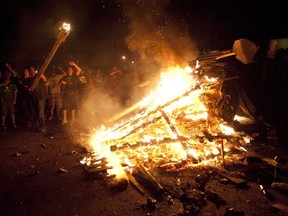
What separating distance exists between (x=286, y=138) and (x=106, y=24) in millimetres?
18058

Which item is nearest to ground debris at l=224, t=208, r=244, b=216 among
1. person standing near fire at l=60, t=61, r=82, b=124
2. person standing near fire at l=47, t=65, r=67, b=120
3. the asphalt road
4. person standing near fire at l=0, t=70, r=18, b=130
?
the asphalt road

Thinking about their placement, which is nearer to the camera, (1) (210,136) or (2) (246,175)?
A: (2) (246,175)

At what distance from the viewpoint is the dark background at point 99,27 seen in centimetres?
1695

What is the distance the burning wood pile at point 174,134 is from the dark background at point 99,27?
7.51 m

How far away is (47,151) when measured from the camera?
24.0 ft

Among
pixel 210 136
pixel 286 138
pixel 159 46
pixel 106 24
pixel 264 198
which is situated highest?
pixel 106 24

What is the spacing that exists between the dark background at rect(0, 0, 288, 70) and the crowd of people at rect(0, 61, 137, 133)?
5.61m

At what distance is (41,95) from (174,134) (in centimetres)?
593

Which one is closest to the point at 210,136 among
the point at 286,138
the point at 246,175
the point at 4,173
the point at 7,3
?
the point at 246,175

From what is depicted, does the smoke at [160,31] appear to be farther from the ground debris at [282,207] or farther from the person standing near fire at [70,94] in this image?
the ground debris at [282,207]

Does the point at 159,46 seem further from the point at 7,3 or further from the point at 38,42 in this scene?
the point at 7,3

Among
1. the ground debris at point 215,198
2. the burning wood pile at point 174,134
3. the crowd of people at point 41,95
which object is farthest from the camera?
the crowd of people at point 41,95

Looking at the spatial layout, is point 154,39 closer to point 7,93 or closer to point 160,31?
point 160,31

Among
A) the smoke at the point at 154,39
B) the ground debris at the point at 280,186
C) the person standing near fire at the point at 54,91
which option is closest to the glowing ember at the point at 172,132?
the ground debris at the point at 280,186
